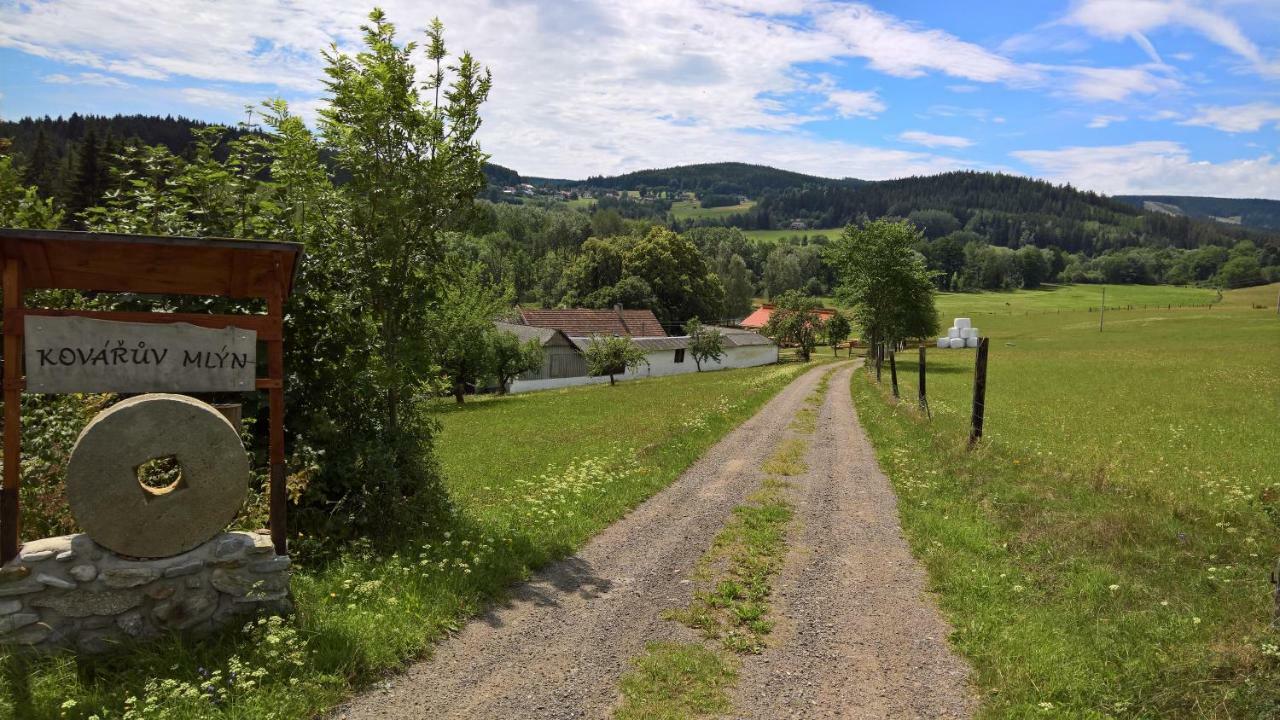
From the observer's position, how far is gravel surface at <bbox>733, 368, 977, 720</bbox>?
6320mm

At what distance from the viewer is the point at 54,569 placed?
636cm

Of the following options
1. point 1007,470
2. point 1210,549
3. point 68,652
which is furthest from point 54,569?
point 1007,470

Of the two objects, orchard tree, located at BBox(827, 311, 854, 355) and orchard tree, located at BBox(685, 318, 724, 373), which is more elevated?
orchard tree, located at BBox(827, 311, 854, 355)

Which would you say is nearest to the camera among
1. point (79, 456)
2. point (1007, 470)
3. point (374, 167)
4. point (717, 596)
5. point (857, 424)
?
point (79, 456)

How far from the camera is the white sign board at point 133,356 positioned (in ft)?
21.6

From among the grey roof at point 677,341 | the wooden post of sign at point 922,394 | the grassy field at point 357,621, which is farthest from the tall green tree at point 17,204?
the grey roof at point 677,341

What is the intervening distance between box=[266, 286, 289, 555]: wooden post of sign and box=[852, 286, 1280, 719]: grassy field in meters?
7.40

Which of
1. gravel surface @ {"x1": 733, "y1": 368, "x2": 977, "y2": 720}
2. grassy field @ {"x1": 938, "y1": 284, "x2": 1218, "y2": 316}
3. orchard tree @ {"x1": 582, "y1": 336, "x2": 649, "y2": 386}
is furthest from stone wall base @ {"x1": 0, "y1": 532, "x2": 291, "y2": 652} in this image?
grassy field @ {"x1": 938, "y1": 284, "x2": 1218, "y2": 316}

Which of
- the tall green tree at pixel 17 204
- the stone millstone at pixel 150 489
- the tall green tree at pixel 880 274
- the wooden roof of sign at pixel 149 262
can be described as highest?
the tall green tree at pixel 880 274

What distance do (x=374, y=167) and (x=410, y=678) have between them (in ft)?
25.3

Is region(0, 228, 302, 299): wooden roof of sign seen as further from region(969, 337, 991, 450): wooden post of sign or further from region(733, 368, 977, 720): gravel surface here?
region(969, 337, 991, 450): wooden post of sign

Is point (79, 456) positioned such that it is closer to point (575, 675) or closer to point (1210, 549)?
point (575, 675)

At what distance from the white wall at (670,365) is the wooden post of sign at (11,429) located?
52389mm

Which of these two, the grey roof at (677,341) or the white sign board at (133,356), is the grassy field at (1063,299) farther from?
the white sign board at (133,356)
